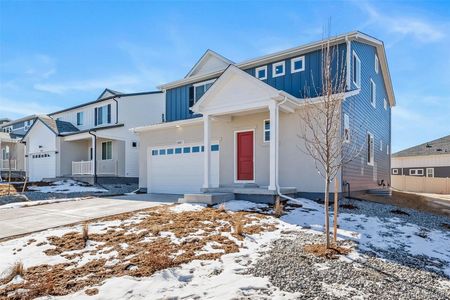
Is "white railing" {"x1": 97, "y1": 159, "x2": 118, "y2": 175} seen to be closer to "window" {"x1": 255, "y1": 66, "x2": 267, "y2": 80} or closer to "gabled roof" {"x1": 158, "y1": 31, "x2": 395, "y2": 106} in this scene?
"gabled roof" {"x1": 158, "y1": 31, "x2": 395, "y2": 106}

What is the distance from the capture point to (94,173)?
69.4 ft

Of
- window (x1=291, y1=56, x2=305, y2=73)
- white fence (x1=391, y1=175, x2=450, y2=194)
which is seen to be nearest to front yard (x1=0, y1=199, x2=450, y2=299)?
window (x1=291, y1=56, x2=305, y2=73)

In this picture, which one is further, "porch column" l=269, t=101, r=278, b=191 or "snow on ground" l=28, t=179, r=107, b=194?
"snow on ground" l=28, t=179, r=107, b=194

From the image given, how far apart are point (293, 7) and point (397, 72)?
12588 mm

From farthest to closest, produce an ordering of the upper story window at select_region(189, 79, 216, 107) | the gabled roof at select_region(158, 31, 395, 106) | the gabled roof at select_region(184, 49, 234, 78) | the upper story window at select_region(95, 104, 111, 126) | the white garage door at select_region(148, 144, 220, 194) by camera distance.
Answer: the upper story window at select_region(95, 104, 111, 126)
the gabled roof at select_region(184, 49, 234, 78)
the upper story window at select_region(189, 79, 216, 107)
the white garage door at select_region(148, 144, 220, 194)
the gabled roof at select_region(158, 31, 395, 106)

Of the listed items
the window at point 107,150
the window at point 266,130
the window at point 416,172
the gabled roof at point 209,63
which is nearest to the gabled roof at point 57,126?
the window at point 107,150

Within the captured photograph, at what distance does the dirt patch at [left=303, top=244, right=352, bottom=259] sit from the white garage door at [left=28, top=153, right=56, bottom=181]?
22.9 m

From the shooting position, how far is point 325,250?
5516 mm

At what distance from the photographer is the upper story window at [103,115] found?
23.3 metres

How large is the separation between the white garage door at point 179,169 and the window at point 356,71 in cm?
637

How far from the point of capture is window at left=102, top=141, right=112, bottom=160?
22.8 metres

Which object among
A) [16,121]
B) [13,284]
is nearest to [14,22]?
[13,284]

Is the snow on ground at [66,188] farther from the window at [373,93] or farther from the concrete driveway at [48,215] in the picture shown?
the window at [373,93]

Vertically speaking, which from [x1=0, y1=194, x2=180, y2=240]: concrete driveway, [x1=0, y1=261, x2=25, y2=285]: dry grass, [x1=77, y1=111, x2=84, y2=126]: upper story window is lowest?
[x1=0, y1=261, x2=25, y2=285]: dry grass
